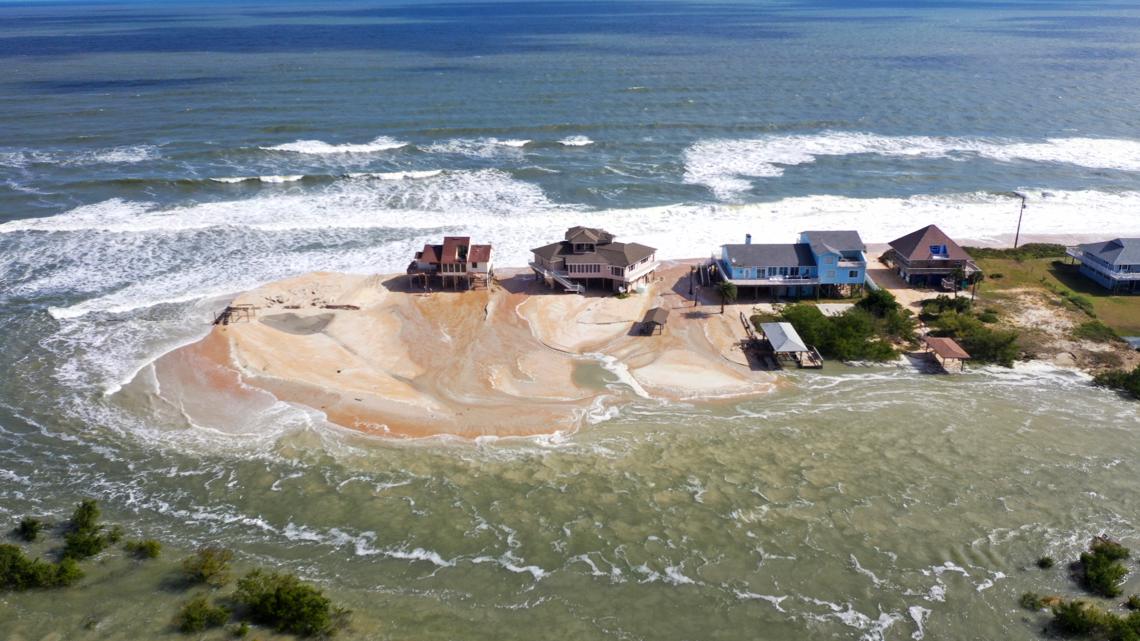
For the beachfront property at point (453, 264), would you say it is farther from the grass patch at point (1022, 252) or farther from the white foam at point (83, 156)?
the white foam at point (83, 156)

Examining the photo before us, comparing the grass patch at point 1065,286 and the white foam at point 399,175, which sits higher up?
the white foam at point 399,175

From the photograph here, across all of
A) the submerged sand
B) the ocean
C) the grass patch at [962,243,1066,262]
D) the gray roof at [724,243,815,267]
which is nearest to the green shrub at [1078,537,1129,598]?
the ocean

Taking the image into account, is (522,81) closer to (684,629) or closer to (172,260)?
(172,260)

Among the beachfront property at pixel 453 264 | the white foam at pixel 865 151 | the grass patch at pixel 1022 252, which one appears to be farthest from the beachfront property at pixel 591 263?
the grass patch at pixel 1022 252

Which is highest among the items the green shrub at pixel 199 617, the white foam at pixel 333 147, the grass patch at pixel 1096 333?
the white foam at pixel 333 147

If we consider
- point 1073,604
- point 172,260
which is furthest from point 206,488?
point 1073,604

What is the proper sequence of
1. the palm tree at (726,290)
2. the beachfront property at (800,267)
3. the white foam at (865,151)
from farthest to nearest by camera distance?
the white foam at (865,151)
the beachfront property at (800,267)
the palm tree at (726,290)
